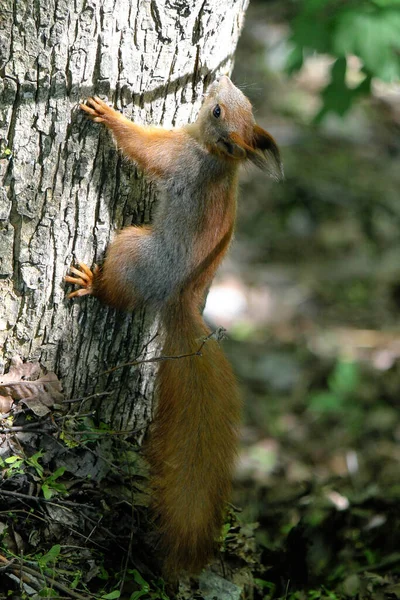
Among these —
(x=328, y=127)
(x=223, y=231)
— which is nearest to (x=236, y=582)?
(x=223, y=231)

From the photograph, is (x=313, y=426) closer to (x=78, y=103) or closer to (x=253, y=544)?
(x=253, y=544)

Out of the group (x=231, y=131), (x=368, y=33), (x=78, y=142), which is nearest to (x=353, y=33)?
(x=368, y=33)

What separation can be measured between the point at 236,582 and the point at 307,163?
17.1 feet

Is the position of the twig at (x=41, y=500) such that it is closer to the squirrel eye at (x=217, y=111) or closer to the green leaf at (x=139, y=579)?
the green leaf at (x=139, y=579)

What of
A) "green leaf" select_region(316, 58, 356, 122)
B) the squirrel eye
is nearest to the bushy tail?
the squirrel eye

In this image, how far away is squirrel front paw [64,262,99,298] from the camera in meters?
2.94

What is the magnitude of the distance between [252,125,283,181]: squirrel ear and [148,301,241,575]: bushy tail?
69 cm

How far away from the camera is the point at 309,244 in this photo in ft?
22.3

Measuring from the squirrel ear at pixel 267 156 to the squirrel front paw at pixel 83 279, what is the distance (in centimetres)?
84

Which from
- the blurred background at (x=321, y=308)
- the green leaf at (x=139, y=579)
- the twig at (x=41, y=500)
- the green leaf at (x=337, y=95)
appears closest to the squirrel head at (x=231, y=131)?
the blurred background at (x=321, y=308)

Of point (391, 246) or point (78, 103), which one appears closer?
point (78, 103)

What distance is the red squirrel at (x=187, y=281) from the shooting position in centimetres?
282

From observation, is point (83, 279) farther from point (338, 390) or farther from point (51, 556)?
point (338, 390)

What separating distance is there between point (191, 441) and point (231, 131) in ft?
4.51
